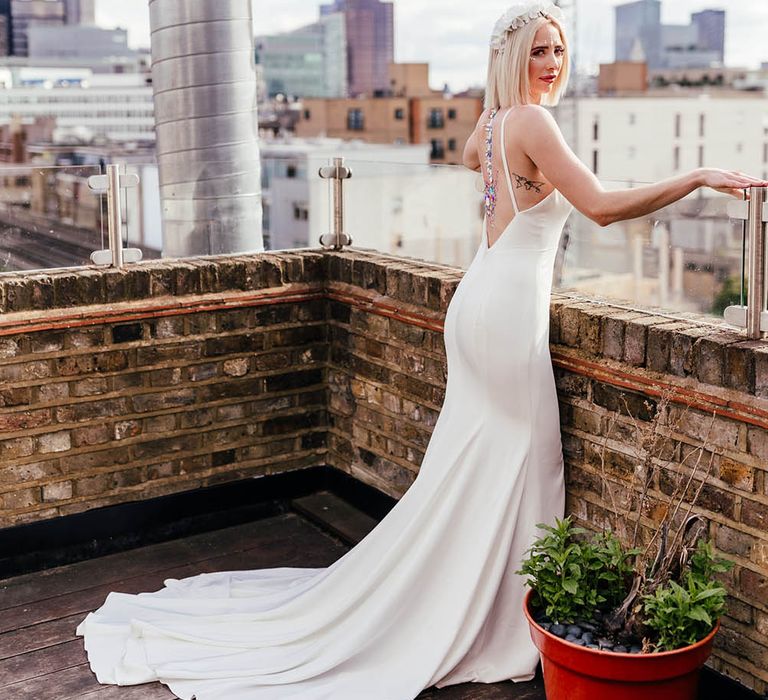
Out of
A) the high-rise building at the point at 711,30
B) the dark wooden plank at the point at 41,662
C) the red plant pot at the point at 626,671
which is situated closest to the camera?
the red plant pot at the point at 626,671

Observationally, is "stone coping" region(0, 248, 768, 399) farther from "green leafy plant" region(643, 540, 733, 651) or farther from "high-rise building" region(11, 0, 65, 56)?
"high-rise building" region(11, 0, 65, 56)

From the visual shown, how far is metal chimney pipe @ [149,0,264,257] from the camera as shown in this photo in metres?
4.99

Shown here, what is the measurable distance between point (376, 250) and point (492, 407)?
148cm

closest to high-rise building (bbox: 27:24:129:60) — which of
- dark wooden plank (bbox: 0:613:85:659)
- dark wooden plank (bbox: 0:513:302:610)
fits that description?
dark wooden plank (bbox: 0:513:302:610)

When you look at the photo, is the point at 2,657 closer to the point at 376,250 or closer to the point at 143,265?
the point at 143,265

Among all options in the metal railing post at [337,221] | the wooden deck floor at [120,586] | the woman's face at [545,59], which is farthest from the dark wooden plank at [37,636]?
the woman's face at [545,59]

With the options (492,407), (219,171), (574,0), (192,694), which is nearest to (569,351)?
(492,407)

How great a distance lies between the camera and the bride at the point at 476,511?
3.03m

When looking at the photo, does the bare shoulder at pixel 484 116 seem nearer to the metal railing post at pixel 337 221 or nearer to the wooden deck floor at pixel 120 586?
the metal railing post at pixel 337 221

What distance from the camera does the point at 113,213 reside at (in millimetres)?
4012

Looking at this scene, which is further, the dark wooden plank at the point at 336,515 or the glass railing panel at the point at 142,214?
the dark wooden plank at the point at 336,515

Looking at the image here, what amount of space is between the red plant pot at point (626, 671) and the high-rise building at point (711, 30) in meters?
76.6

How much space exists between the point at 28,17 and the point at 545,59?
113 m

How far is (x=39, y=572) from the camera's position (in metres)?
4.00
